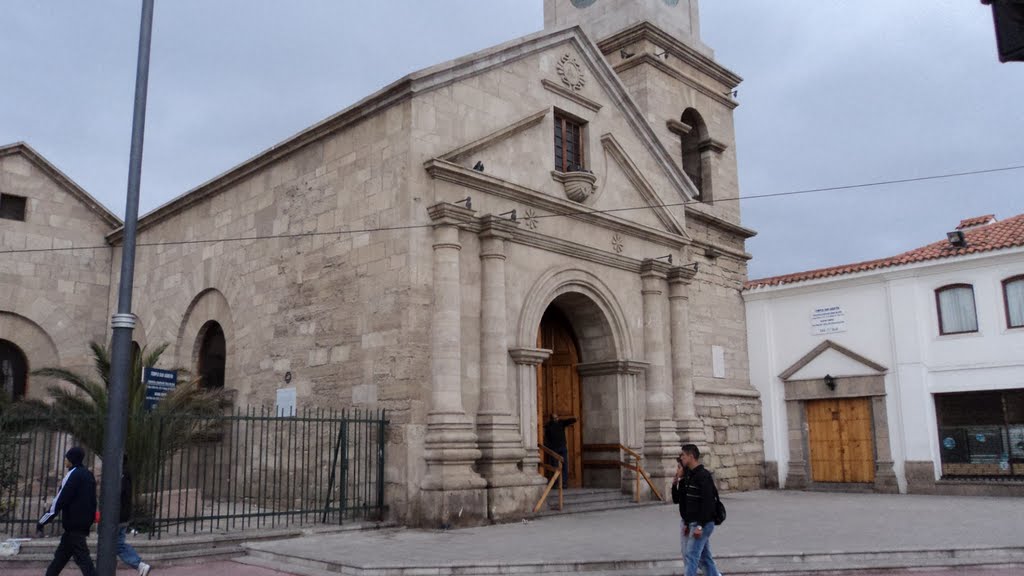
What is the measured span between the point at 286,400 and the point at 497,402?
4.26 meters

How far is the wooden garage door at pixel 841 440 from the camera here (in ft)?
65.3

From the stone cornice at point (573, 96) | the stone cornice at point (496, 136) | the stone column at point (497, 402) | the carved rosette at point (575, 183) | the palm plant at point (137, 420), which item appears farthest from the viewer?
the stone cornice at point (573, 96)

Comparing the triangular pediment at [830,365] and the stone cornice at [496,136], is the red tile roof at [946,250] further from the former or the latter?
the stone cornice at [496,136]

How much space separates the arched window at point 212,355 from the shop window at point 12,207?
6431 mm

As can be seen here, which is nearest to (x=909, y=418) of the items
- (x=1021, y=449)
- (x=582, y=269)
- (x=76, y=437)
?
(x=1021, y=449)

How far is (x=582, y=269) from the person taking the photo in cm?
1664

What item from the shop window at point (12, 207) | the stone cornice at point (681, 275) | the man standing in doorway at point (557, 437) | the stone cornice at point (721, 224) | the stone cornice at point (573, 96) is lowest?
the man standing in doorway at point (557, 437)

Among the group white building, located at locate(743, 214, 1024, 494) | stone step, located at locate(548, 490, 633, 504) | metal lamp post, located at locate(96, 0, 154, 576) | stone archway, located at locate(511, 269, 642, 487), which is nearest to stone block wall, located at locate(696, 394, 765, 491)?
white building, located at locate(743, 214, 1024, 494)

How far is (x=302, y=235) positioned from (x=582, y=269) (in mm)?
5381

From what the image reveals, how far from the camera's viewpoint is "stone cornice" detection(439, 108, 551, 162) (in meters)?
14.6

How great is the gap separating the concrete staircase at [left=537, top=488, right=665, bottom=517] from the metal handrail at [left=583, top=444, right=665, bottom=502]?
0.63ft

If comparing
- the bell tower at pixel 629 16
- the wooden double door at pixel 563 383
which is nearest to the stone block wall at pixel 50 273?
the wooden double door at pixel 563 383

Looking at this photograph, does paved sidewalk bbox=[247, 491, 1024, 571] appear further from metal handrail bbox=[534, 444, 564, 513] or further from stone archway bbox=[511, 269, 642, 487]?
stone archway bbox=[511, 269, 642, 487]

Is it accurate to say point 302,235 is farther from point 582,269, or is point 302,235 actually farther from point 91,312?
point 91,312
